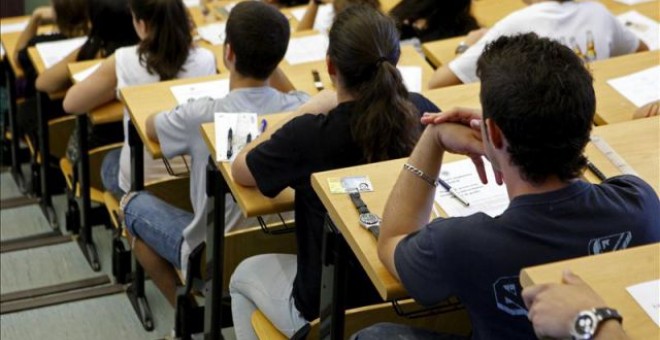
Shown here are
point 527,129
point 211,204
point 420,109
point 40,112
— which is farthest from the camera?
point 40,112

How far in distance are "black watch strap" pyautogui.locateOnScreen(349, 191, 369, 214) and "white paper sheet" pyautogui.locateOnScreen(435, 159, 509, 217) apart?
19cm

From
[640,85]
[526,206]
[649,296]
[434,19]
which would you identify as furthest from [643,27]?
[649,296]

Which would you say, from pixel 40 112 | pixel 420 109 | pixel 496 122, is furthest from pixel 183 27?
pixel 496 122

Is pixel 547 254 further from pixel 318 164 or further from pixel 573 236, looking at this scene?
pixel 318 164

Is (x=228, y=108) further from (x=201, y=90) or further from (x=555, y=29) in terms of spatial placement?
(x=555, y=29)

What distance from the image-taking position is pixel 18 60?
458cm

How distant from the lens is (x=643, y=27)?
430cm

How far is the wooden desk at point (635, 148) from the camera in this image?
2.64 m

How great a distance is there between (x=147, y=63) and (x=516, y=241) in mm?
2127

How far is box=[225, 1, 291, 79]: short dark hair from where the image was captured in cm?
314

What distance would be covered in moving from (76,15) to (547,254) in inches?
120

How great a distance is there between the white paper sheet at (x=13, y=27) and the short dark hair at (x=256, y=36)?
2265mm

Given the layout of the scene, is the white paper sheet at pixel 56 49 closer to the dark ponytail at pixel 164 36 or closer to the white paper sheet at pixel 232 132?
the dark ponytail at pixel 164 36

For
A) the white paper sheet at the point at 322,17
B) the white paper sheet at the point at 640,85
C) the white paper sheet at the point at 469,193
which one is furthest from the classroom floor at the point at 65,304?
the white paper sheet at the point at 640,85
